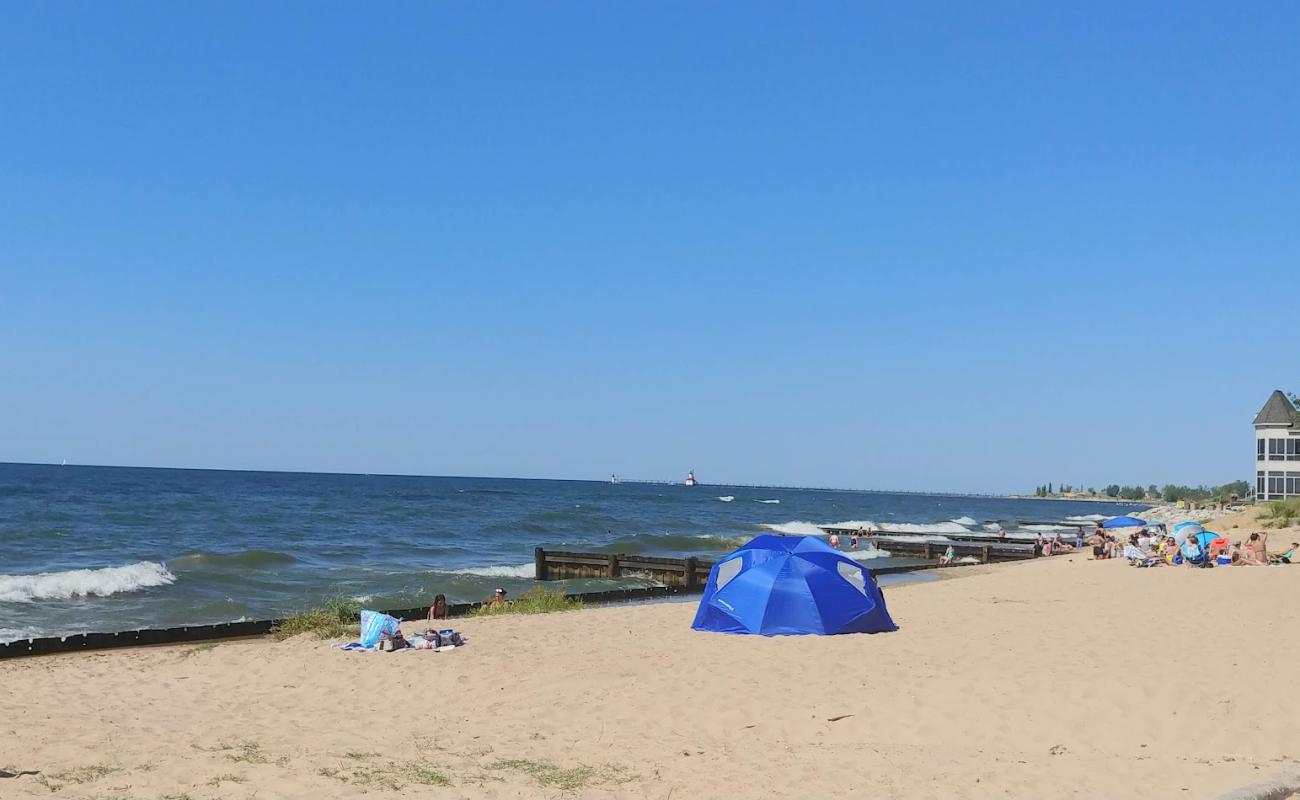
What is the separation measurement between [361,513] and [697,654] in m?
55.5

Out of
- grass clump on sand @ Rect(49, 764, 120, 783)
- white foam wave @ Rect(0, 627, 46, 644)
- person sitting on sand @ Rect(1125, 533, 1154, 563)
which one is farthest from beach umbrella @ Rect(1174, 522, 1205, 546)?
grass clump on sand @ Rect(49, 764, 120, 783)

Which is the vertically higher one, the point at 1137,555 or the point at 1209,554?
the point at 1209,554

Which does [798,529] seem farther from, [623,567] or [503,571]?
[503,571]

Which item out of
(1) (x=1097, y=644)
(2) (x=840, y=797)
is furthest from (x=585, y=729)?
(1) (x=1097, y=644)

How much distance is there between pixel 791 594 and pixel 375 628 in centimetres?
Result: 632

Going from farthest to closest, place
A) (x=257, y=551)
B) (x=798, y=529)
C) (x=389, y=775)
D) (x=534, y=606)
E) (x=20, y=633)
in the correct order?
(x=798, y=529), (x=257, y=551), (x=534, y=606), (x=20, y=633), (x=389, y=775)

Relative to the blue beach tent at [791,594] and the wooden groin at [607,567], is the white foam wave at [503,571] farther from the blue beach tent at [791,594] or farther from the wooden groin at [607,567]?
the blue beach tent at [791,594]

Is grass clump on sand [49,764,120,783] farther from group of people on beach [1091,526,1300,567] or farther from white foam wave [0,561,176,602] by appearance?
group of people on beach [1091,526,1300,567]

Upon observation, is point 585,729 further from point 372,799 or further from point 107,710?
point 107,710

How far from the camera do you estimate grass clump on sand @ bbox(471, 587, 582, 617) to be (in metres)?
19.4

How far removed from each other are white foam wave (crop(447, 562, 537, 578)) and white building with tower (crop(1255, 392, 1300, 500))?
47961mm

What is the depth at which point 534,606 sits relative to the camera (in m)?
19.8

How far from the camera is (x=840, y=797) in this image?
7133 mm

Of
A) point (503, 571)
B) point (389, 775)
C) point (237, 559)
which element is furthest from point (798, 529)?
point (389, 775)
